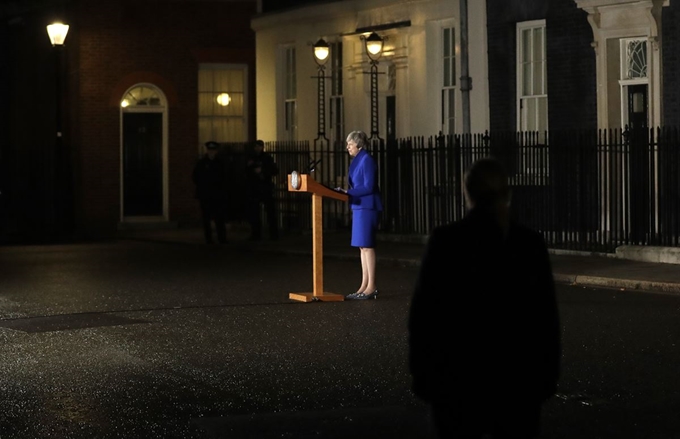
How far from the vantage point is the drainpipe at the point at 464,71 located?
23688 millimetres

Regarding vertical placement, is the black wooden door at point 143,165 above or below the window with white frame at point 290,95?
below

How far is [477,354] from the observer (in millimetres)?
5109

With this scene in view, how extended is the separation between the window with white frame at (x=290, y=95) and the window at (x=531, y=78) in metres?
7.78

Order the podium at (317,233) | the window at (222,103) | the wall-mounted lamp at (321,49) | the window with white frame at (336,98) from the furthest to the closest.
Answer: the window at (222,103) < the window with white frame at (336,98) < the wall-mounted lamp at (321,49) < the podium at (317,233)

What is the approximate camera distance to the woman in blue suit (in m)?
15.2

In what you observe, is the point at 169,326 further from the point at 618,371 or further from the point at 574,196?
the point at 574,196

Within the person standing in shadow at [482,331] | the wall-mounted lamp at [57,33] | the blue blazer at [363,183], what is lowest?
the person standing in shadow at [482,331]

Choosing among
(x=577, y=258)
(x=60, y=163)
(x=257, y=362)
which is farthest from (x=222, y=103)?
(x=257, y=362)

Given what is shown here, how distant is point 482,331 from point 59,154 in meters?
25.5

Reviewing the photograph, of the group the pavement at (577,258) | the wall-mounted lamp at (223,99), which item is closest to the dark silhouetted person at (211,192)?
the pavement at (577,258)

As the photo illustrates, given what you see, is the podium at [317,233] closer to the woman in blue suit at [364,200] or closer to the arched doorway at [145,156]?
the woman in blue suit at [364,200]

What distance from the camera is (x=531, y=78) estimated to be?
2470 centimetres

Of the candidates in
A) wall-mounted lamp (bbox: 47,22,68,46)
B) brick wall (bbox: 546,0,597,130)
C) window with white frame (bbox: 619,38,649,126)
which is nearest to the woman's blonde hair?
window with white frame (bbox: 619,38,649,126)

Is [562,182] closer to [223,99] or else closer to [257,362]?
[257,362]
